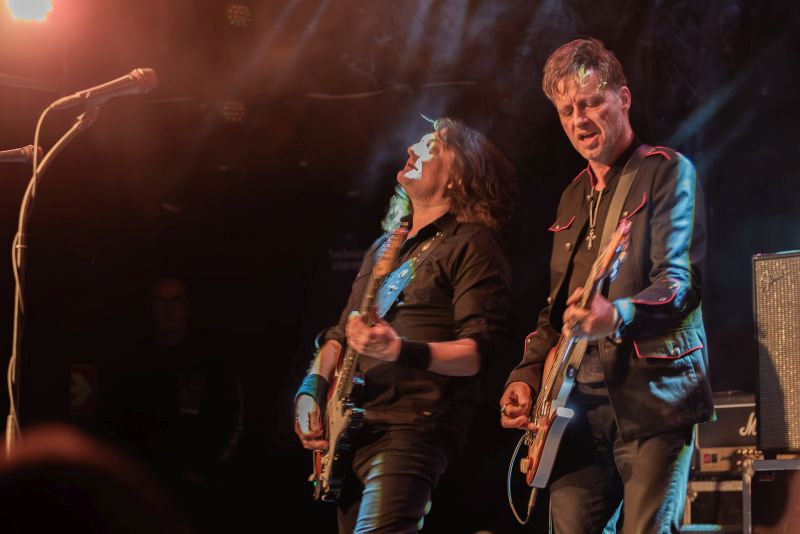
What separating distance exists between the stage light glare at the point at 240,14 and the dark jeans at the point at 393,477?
3533 millimetres

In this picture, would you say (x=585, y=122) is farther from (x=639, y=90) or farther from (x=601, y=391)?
(x=639, y=90)

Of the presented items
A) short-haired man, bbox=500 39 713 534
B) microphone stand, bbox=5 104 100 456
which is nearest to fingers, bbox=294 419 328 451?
short-haired man, bbox=500 39 713 534

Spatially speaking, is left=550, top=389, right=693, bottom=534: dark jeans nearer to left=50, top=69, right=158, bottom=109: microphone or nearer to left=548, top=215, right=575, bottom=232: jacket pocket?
left=548, top=215, right=575, bottom=232: jacket pocket

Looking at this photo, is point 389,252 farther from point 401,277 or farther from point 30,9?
point 30,9

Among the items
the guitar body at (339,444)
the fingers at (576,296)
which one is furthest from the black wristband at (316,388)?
the fingers at (576,296)

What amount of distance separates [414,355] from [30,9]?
3.00 m

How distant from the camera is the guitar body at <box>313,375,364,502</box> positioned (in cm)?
316

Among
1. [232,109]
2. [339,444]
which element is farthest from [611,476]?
[232,109]

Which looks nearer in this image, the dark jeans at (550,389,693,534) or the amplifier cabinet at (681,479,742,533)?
the dark jeans at (550,389,693,534)

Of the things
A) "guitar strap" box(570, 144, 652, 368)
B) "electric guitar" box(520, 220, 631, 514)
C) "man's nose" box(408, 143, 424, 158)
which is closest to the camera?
"electric guitar" box(520, 220, 631, 514)

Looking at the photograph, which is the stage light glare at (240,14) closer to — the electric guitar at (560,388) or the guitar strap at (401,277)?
the guitar strap at (401,277)

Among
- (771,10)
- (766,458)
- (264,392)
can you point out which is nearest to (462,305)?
(766,458)

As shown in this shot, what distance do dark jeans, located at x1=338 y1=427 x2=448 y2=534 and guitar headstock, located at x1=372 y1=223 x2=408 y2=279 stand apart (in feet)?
1.89

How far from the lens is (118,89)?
3.73 metres
